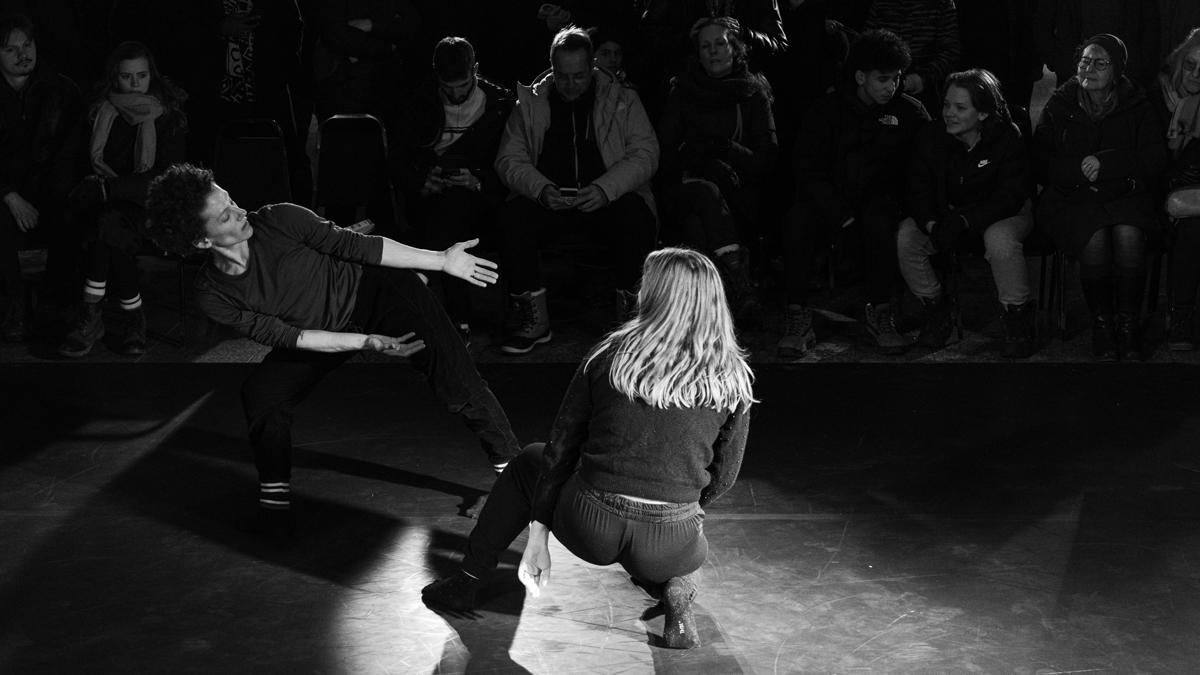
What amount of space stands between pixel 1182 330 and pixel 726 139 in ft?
6.91

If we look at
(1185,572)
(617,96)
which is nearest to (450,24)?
(617,96)

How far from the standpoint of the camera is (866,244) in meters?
5.86

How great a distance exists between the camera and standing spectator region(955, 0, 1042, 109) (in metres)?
6.63

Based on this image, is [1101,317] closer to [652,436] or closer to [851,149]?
[851,149]

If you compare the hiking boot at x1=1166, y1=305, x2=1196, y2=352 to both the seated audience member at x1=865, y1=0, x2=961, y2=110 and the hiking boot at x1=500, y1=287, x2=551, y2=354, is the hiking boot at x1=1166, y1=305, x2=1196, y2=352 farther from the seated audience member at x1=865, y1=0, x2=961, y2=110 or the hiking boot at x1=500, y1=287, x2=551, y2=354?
the hiking boot at x1=500, y1=287, x2=551, y2=354

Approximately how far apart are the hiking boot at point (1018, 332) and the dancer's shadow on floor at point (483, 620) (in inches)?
106

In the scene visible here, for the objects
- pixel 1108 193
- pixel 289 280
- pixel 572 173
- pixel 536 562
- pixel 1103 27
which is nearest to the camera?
pixel 536 562

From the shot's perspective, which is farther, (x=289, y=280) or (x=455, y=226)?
(x=455, y=226)

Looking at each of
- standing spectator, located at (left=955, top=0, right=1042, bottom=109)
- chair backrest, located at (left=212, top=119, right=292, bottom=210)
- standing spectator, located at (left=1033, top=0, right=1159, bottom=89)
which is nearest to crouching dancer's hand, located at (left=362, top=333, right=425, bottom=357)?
chair backrest, located at (left=212, top=119, right=292, bottom=210)

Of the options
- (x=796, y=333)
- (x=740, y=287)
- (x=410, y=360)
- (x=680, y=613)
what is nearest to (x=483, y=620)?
(x=680, y=613)

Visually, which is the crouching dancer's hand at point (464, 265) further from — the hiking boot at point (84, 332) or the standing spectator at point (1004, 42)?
the standing spectator at point (1004, 42)

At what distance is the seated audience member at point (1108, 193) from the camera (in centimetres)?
557

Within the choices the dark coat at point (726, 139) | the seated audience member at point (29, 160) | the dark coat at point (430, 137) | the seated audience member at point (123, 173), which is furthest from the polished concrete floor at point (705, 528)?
the dark coat at point (430, 137)

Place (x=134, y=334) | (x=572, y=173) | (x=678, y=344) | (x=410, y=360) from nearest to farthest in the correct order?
(x=678, y=344) → (x=410, y=360) → (x=134, y=334) → (x=572, y=173)
